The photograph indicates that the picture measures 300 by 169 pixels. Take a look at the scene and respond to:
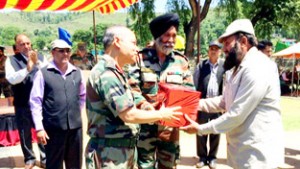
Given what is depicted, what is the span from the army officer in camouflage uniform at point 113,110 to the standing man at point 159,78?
0.67m

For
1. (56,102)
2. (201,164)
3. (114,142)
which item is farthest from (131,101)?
(201,164)

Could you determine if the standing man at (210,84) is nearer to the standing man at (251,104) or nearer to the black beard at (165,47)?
the black beard at (165,47)

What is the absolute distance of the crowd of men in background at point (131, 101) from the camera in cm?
271

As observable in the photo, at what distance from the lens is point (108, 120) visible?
2730 millimetres

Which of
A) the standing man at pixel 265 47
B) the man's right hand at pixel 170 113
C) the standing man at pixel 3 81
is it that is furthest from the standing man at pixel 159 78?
the standing man at pixel 3 81

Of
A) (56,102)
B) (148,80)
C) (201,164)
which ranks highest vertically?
(148,80)

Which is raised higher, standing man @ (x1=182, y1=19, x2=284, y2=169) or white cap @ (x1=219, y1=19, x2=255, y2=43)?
white cap @ (x1=219, y1=19, x2=255, y2=43)

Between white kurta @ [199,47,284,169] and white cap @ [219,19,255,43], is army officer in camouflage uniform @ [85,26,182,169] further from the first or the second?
white cap @ [219,19,255,43]

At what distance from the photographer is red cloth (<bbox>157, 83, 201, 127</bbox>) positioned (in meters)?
3.02

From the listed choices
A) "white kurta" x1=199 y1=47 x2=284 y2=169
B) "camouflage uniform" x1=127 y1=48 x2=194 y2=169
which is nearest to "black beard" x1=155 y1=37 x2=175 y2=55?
"camouflage uniform" x1=127 y1=48 x2=194 y2=169

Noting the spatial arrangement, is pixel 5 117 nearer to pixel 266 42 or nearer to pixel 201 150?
pixel 201 150

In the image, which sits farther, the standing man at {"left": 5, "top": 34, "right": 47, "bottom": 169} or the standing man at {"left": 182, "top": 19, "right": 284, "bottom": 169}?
the standing man at {"left": 5, "top": 34, "right": 47, "bottom": 169}

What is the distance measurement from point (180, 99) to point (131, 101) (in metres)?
0.54

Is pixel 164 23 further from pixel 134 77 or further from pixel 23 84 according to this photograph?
pixel 23 84
